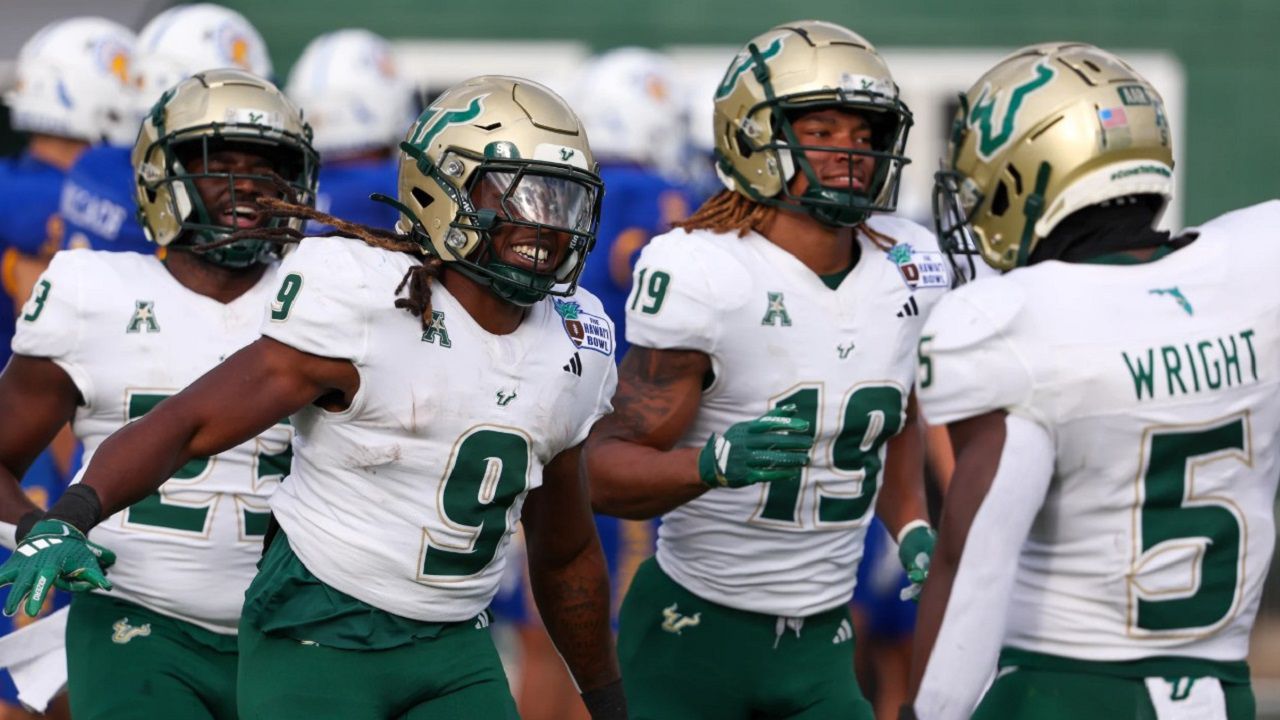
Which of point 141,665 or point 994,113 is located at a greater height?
point 994,113

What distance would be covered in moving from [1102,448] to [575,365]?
3.50 feet

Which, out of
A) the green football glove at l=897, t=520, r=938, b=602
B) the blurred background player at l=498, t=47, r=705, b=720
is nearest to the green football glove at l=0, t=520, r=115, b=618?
the green football glove at l=897, t=520, r=938, b=602

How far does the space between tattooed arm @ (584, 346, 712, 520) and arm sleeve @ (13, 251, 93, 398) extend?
112cm

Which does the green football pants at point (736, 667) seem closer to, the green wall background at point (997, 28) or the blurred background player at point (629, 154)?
the blurred background player at point (629, 154)

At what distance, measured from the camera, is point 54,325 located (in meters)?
4.29

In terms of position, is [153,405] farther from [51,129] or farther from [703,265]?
[51,129]

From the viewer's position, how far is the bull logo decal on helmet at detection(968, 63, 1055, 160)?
3.56 m

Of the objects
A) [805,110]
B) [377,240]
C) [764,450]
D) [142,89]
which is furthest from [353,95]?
[764,450]

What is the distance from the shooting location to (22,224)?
6648 millimetres

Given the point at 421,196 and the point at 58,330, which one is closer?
the point at 421,196

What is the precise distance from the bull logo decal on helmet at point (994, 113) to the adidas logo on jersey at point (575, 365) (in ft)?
2.83

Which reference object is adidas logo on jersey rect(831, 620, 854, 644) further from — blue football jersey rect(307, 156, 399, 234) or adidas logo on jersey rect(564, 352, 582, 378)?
blue football jersey rect(307, 156, 399, 234)

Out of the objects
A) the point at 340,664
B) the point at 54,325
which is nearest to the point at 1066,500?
the point at 340,664

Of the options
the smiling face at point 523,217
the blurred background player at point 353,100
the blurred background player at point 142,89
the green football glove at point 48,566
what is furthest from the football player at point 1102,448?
the blurred background player at point 353,100
